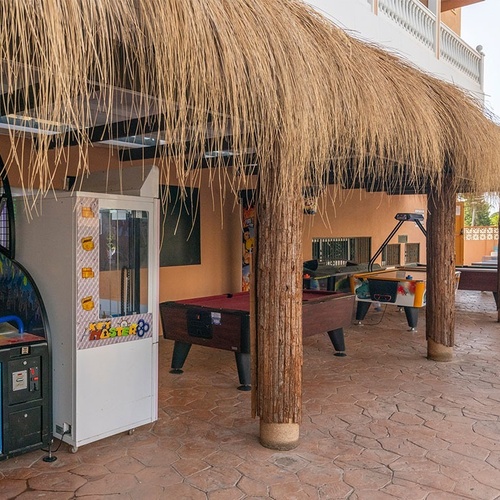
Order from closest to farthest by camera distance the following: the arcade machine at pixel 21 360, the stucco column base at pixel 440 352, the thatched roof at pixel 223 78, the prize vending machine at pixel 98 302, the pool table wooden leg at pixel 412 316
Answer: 1. the thatched roof at pixel 223 78
2. the arcade machine at pixel 21 360
3. the prize vending machine at pixel 98 302
4. the stucco column base at pixel 440 352
5. the pool table wooden leg at pixel 412 316

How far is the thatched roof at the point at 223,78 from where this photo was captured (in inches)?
77.3

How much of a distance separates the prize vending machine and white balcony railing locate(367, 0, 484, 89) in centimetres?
541

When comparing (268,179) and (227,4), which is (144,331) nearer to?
(268,179)

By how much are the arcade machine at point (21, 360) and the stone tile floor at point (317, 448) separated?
215 mm

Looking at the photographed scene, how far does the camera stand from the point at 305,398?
4.65 metres

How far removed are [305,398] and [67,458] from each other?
210cm

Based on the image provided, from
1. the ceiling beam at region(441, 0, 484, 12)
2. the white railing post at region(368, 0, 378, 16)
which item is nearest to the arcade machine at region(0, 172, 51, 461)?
the white railing post at region(368, 0, 378, 16)

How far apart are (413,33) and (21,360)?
25.0ft

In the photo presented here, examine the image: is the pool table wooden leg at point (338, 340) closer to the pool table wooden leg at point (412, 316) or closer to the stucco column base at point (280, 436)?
the pool table wooden leg at point (412, 316)

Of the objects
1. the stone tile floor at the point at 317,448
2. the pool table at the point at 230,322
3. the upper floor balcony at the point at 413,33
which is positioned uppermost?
the upper floor balcony at the point at 413,33

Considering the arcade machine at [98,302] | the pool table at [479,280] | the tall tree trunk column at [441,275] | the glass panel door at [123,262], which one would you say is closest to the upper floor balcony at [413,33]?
the tall tree trunk column at [441,275]

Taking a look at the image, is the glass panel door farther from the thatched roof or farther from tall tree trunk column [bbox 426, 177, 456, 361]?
tall tree trunk column [bbox 426, 177, 456, 361]

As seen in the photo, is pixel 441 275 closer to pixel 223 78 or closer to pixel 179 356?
pixel 179 356

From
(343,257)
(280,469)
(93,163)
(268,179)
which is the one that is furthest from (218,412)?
(343,257)
